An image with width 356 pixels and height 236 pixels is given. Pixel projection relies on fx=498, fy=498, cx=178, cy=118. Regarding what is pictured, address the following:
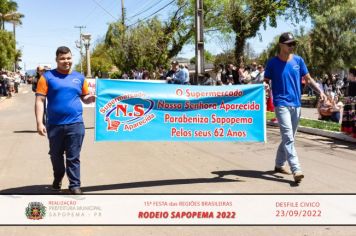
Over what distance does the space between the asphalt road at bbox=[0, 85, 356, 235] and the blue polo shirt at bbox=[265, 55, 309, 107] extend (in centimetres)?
111

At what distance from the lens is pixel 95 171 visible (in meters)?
7.75

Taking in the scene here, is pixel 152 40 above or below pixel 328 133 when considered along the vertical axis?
above

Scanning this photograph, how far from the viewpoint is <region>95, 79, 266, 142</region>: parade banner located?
21.8ft

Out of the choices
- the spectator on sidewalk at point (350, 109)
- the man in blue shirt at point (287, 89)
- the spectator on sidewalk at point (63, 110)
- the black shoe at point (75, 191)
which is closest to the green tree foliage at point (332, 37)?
the spectator on sidewalk at point (350, 109)

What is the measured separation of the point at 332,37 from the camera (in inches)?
1227

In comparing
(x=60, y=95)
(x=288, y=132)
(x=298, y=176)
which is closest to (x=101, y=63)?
(x=288, y=132)

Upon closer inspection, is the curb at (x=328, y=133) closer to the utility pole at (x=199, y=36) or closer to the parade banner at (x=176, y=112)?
the parade banner at (x=176, y=112)

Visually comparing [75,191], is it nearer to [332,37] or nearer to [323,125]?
[323,125]

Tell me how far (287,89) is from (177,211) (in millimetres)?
2610

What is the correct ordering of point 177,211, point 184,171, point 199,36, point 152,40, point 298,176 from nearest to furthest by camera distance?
point 177,211
point 298,176
point 184,171
point 199,36
point 152,40

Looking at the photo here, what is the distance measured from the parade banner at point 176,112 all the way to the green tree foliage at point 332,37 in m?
25.5

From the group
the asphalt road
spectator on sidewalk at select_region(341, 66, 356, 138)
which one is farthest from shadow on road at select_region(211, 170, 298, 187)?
spectator on sidewalk at select_region(341, 66, 356, 138)

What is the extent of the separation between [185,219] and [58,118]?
1984 millimetres

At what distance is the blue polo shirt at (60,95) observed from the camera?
19.0ft
